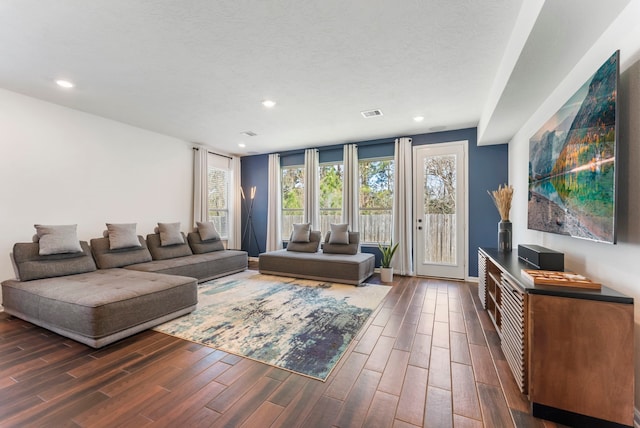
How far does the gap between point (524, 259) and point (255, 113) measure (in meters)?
3.73

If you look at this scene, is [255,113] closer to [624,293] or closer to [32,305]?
[32,305]

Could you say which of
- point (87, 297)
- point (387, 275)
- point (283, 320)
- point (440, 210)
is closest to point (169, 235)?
point (87, 297)

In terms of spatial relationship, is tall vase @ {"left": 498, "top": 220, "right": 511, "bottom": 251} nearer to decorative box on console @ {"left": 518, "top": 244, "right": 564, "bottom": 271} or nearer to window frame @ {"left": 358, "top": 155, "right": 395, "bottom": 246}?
decorative box on console @ {"left": 518, "top": 244, "right": 564, "bottom": 271}

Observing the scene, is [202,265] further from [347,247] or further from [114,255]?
[347,247]

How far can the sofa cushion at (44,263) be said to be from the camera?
298cm

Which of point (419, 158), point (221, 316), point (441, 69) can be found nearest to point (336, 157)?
point (419, 158)

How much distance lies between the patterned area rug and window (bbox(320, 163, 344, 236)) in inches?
69.2

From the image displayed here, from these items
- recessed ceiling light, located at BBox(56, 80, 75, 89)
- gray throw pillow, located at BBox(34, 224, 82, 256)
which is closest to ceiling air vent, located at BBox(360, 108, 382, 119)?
recessed ceiling light, located at BBox(56, 80, 75, 89)

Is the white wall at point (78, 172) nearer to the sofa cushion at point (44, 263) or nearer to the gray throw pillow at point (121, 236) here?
the gray throw pillow at point (121, 236)

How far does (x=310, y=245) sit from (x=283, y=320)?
2.56m

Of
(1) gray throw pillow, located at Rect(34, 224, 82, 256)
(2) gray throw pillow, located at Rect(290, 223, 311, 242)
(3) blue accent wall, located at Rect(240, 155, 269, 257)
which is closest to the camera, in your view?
(1) gray throw pillow, located at Rect(34, 224, 82, 256)

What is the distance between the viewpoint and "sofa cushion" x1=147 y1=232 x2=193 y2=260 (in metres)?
4.48

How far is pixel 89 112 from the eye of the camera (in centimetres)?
398

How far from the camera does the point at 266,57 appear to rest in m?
2.55
